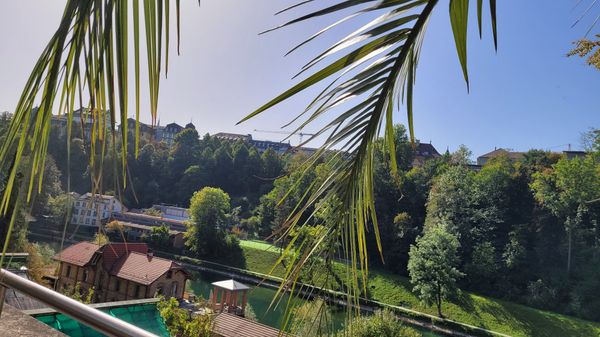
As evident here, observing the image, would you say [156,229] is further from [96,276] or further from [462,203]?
[462,203]

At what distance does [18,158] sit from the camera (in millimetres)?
312

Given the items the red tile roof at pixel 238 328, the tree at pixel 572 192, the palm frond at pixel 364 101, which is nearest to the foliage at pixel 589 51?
the palm frond at pixel 364 101

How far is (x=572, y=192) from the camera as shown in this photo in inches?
768

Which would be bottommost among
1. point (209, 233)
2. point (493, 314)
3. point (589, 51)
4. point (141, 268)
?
point (493, 314)

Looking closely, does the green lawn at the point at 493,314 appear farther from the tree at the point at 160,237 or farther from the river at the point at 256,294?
the tree at the point at 160,237

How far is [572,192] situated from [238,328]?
Answer: 17439mm

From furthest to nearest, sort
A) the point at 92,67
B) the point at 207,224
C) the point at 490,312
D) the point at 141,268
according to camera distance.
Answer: the point at 207,224
the point at 490,312
the point at 141,268
the point at 92,67

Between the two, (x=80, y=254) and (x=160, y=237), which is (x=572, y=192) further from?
(x=160, y=237)

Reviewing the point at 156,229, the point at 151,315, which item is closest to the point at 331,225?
the point at 151,315

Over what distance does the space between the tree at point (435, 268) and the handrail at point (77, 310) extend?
→ 17.7 metres

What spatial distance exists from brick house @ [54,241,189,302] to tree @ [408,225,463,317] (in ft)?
31.4

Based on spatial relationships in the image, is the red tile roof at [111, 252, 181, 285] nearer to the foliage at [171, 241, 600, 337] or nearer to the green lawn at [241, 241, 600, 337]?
the green lawn at [241, 241, 600, 337]

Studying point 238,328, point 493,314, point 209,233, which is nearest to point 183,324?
point 238,328

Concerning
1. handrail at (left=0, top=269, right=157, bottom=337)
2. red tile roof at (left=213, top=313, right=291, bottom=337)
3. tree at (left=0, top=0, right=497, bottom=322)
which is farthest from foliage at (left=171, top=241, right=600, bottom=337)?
tree at (left=0, top=0, right=497, bottom=322)
